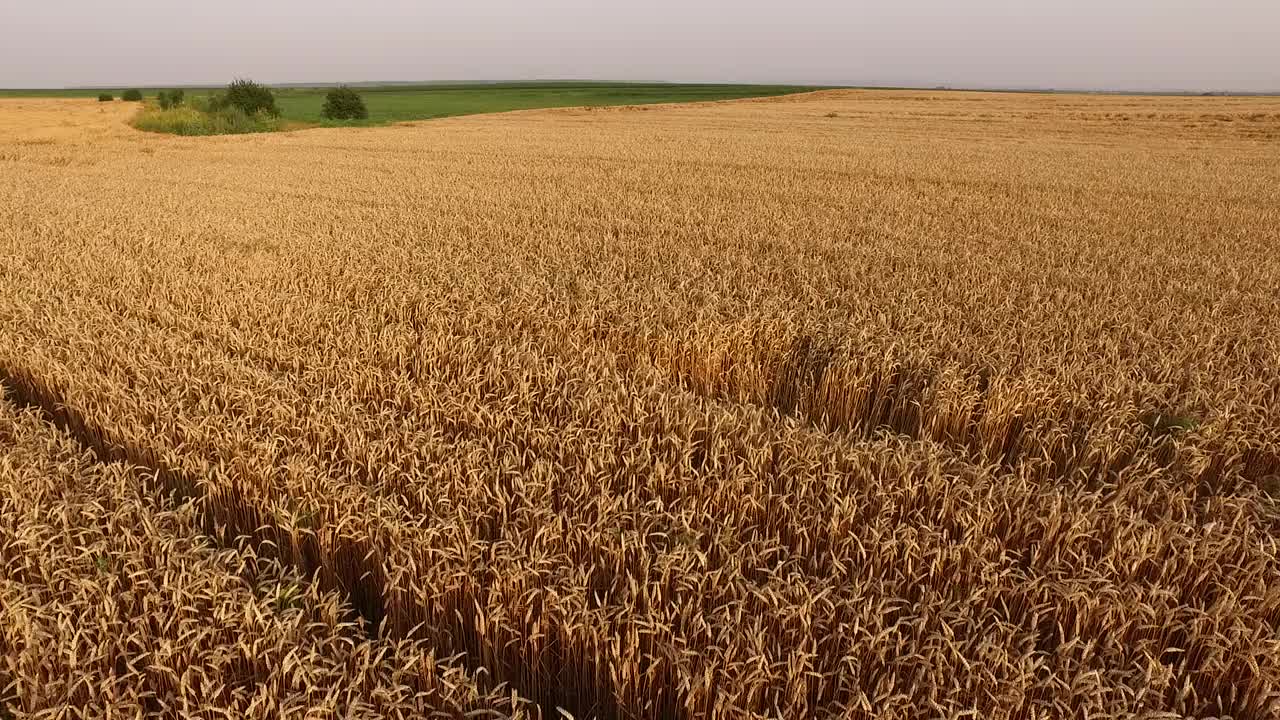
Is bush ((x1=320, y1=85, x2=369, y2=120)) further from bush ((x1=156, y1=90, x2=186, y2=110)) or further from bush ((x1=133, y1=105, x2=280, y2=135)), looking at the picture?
bush ((x1=156, y1=90, x2=186, y2=110))

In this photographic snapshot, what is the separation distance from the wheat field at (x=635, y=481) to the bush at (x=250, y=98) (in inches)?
1600

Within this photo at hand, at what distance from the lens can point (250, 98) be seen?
43.4 metres

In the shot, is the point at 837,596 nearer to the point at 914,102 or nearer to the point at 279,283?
the point at 279,283

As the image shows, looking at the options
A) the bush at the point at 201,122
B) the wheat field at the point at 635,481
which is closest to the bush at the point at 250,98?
the bush at the point at 201,122

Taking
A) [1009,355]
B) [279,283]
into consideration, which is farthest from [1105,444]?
[279,283]

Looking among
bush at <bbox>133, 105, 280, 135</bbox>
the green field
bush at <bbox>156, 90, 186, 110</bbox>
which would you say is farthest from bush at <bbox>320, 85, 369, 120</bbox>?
bush at <bbox>156, 90, 186, 110</bbox>

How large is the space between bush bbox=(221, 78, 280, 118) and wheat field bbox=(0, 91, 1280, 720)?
40.7m

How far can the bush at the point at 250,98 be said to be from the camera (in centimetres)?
4291

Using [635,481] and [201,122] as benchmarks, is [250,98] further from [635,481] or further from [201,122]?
[635,481]

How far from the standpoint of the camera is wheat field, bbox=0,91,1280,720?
7.43 feet

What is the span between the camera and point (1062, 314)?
5.99m

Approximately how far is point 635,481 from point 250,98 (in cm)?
5017

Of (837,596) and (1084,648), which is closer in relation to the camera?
(1084,648)

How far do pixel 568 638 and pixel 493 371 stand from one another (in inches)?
93.4
